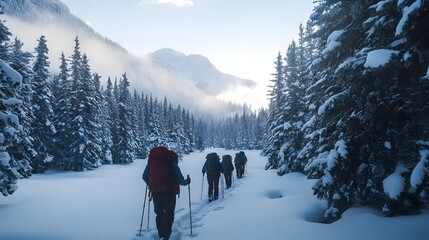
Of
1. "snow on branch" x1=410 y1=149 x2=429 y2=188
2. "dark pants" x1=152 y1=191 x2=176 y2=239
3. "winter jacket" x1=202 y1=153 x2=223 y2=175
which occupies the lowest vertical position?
"dark pants" x1=152 y1=191 x2=176 y2=239

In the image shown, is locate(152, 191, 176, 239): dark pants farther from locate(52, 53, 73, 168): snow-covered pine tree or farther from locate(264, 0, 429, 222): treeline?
locate(52, 53, 73, 168): snow-covered pine tree

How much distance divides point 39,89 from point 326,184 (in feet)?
99.7

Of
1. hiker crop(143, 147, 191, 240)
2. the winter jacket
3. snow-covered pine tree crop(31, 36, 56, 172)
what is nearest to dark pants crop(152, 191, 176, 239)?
hiker crop(143, 147, 191, 240)

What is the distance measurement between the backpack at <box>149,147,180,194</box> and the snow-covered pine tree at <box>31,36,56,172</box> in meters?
26.1

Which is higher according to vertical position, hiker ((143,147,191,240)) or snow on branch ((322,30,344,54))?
snow on branch ((322,30,344,54))

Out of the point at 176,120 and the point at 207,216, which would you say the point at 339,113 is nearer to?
the point at 207,216

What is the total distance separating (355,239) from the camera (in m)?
6.17

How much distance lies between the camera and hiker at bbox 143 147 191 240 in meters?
7.45

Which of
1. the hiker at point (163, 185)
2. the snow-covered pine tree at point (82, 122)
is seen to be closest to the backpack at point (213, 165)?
the hiker at point (163, 185)

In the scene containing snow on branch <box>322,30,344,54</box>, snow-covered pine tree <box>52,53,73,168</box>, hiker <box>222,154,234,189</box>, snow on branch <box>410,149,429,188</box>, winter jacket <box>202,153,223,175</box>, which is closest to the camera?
snow on branch <box>410,149,429,188</box>

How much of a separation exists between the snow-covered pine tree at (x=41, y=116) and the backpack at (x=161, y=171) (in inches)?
1026

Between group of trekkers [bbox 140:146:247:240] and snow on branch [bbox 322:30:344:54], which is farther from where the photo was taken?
snow on branch [bbox 322:30:344:54]

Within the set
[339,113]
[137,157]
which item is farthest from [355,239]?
[137,157]

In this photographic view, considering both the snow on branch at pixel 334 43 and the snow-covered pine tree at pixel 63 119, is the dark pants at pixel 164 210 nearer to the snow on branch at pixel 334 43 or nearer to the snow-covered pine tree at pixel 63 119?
the snow on branch at pixel 334 43
